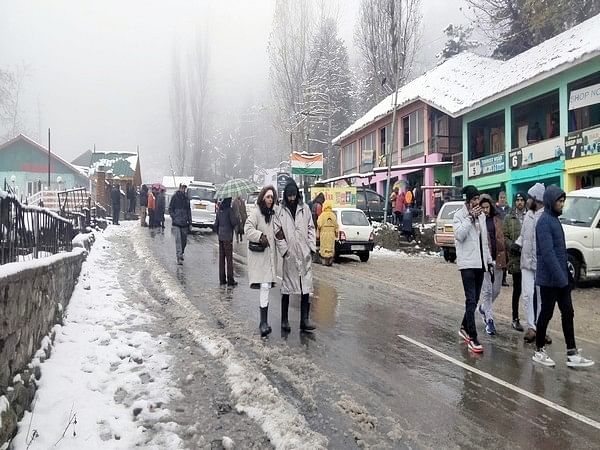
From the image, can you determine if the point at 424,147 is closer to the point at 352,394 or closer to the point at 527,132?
the point at 527,132

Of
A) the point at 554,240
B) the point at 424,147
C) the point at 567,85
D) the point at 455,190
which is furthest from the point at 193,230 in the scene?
the point at 554,240

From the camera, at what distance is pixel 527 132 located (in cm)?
2472

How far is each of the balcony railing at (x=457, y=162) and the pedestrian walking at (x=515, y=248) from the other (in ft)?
70.8

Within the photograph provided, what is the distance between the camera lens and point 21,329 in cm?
422

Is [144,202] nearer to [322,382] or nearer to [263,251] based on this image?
[263,251]

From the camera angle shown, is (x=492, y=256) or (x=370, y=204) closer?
(x=492, y=256)

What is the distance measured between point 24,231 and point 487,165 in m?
23.6

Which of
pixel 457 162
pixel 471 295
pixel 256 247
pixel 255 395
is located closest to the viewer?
pixel 255 395

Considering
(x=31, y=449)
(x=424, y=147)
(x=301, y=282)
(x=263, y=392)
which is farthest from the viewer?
(x=424, y=147)

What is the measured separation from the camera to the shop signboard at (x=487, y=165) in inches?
973

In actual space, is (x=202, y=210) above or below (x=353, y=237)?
above

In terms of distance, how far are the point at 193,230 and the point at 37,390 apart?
20926mm

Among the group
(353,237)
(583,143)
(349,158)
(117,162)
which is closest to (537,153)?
(583,143)

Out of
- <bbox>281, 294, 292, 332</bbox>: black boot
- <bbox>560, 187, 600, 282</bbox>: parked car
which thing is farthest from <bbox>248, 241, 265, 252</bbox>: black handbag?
<bbox>560, 187, 600, 282</bbox>: parked car
